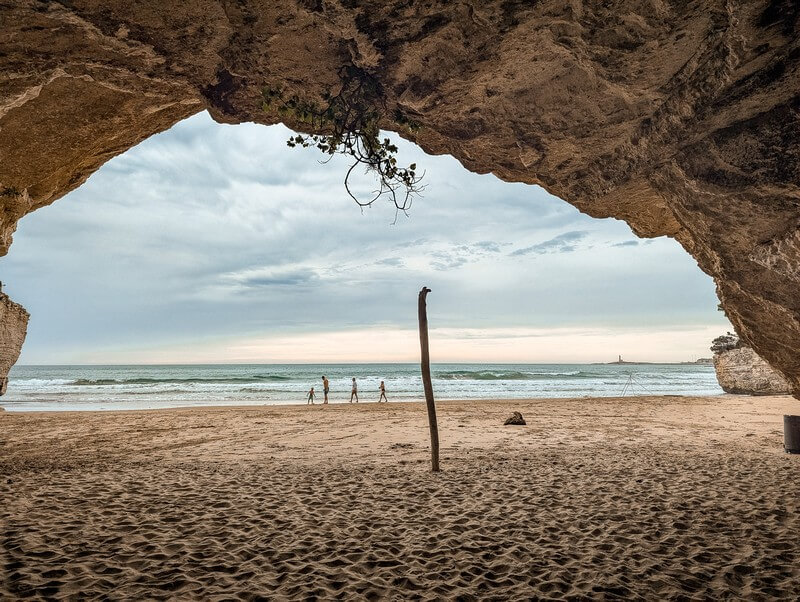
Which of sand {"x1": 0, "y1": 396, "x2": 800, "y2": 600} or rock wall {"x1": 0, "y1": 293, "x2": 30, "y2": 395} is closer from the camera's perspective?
sand {"x1": 0, "y1": 396, "x2": 800, "y2": 600}

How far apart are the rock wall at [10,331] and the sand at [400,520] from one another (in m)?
12.0

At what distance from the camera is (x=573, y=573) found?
3713mm

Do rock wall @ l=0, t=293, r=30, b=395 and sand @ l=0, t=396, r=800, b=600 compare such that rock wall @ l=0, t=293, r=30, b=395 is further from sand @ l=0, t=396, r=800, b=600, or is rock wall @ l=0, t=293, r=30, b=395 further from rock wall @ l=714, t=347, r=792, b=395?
rock wall @ l=714, t=347, r=792, b=395

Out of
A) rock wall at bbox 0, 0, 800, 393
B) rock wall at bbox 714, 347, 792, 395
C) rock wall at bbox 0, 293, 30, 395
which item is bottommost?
rock wall at bbox 714, 347, 792, 395

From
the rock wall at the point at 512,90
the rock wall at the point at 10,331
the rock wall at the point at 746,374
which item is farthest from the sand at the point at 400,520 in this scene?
the rock wall at the point at 746,374

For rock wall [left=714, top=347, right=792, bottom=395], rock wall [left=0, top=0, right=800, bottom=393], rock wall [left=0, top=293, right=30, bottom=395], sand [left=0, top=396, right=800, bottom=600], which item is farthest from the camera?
rock wall [left=714, top=347, right=792, bottom=395]

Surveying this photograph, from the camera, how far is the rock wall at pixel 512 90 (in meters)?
4.41

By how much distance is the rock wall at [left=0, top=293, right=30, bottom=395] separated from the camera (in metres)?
19.4

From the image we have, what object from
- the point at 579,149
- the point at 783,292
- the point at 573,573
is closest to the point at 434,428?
the point at 573,573

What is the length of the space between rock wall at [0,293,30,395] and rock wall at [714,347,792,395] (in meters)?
42.1

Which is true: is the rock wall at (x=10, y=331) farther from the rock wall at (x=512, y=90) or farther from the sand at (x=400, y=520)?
the rock wall at (x=512, y=90)

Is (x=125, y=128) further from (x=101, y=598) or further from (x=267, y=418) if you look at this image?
(x=267, y=418)

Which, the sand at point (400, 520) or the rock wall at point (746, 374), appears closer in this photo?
the sand at point (400, 520)

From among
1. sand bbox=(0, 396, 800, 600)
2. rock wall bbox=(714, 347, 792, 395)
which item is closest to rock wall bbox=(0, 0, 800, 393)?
sand bbox=(0, 396, 800, 600)
